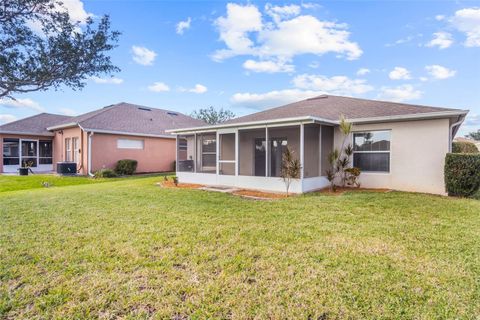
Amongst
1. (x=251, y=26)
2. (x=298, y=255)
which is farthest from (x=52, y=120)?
(x=298, y=255)

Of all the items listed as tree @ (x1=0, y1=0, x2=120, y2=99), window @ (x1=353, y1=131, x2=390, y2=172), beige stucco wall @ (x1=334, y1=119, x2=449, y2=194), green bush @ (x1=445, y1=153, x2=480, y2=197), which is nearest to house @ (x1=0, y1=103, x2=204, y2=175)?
tree @ (x1=0, y1=0, x2=120, y2=99)

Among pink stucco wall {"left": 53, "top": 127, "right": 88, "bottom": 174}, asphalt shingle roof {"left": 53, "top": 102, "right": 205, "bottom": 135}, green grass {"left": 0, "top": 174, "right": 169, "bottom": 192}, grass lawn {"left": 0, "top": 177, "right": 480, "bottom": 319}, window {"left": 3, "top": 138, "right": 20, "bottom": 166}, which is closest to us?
grass lawn {"left": 0, "top": 177, "right": 480, "bottom": 319}

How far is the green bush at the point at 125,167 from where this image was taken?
1697 centimetres

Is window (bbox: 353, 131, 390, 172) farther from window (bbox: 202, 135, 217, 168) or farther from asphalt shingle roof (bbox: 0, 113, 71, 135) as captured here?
asphalt shingle roof (bbox: 0, 113, 71, 135)

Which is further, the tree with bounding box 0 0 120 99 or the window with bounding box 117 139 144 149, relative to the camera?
the window with bounding box 117 139 144 149

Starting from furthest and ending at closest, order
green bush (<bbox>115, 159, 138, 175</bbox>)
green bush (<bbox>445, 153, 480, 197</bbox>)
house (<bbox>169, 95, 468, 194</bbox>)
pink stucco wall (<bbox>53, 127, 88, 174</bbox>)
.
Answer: green bush (<bbox>115, 159, 138, 175</bbox>) → pink stucco wall (<bbox>53, 127, 88, 174</bbox>) → house (<bbox>169, 95, 468, 194</bbox>) → green bush (<bbox>445, 153, 480, 197</bbox>)

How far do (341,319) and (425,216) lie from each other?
469 cm

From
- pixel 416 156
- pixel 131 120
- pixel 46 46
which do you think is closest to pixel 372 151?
pixel 416 156

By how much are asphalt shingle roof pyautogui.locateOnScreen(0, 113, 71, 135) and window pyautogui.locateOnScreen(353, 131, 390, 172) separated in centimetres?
2114

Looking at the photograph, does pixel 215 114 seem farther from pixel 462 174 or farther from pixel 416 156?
pixel 462 174

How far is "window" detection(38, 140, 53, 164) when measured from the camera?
2030 centimetres

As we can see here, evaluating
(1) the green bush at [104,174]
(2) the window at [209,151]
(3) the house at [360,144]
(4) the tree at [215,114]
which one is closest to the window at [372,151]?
(3) the house at [360,144]

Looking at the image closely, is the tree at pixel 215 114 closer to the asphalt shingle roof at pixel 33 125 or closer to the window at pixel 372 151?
the asphalt shingle roof at pixel 33 125

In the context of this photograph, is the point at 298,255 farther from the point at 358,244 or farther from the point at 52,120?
the point at 52,120
